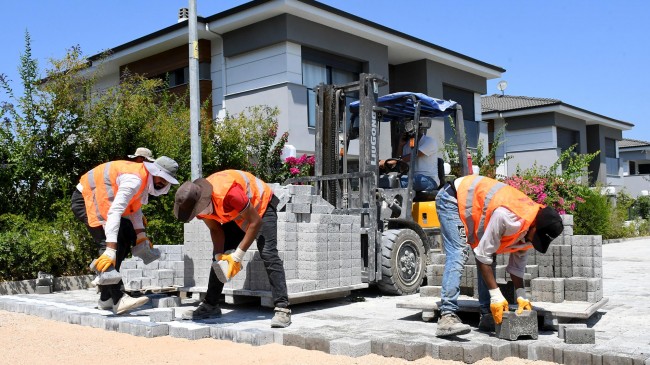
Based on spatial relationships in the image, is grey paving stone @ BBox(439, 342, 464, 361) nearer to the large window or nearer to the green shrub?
the large window

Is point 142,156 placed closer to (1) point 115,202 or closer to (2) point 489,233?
(1) point 115,202

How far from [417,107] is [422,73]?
1210cm

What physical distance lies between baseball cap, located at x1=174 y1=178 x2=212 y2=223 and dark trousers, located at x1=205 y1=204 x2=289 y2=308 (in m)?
0.70

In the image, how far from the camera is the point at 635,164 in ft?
164

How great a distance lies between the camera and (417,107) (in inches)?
356

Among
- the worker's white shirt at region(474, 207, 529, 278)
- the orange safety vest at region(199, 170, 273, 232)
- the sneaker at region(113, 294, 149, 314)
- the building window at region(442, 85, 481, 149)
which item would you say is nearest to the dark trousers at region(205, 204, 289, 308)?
the orange safety vest at region(199, 170, 273, 232)

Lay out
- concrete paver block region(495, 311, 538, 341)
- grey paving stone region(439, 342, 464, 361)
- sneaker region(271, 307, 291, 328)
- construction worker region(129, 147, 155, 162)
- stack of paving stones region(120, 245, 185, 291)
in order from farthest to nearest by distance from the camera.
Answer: stack of paving stones region(120, 245, 185, 291), construction worker region(129, 147, 155, 162), sneaker region(271, 307, 291, 328), concrete paver block region(495, 311, 538, 341), grey paving stone region(439, 342, 464, 361)

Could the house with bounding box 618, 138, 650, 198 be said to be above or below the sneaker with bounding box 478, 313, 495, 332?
above

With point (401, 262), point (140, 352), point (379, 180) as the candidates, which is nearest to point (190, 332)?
point (140, 352)

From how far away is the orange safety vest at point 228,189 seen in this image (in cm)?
618

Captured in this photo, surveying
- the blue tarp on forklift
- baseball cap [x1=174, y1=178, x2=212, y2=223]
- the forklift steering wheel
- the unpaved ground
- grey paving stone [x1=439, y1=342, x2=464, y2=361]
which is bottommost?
the unpaved ground

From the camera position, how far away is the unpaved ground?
5065mm

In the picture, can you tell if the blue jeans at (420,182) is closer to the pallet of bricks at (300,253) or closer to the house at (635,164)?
the pallet of bricks at (300,253)

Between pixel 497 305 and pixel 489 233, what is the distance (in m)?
0.62
